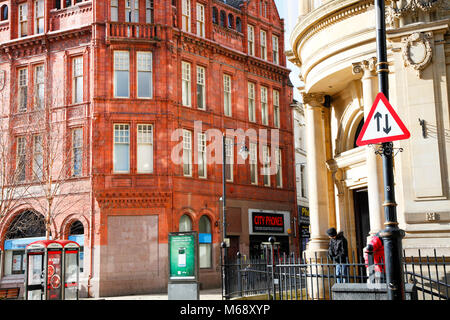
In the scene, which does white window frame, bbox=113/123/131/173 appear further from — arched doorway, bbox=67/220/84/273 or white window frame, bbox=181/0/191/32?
white window frame, bbox=181/0/191/32

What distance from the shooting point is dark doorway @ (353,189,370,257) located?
1852cm

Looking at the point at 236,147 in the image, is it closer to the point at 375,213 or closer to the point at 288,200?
the point at 288,200

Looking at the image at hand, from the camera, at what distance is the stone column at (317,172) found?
18.8 meters

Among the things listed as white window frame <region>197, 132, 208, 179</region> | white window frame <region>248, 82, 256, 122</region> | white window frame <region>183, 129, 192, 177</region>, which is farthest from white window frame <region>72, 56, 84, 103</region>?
white window frame <region>248, 82, 256, 122</region>

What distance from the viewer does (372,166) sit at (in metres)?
15.6

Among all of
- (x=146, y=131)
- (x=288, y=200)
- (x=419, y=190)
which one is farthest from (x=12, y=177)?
(x=419, y=190)

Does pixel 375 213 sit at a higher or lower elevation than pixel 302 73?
lower

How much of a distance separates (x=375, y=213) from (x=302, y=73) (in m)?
7.18

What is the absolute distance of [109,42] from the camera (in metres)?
32.3

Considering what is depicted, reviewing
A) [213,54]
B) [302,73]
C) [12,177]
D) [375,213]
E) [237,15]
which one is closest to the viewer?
[375,213]

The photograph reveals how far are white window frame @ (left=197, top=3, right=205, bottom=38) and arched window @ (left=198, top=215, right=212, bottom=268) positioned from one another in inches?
461

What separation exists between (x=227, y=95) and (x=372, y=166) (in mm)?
22978
